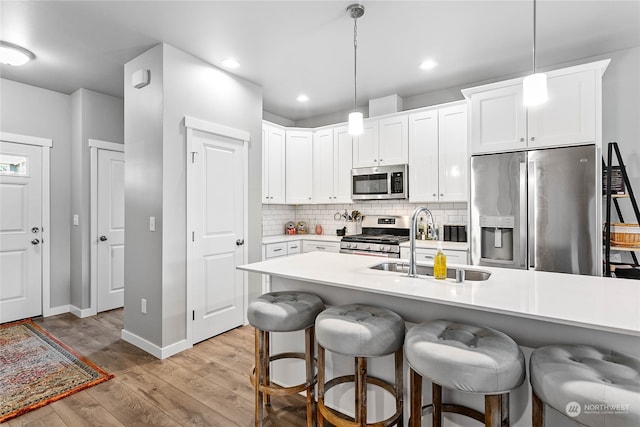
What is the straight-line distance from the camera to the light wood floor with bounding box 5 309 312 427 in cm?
199

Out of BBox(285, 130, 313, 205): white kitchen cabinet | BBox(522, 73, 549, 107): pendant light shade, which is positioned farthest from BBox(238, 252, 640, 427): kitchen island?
BBox(285, 130, 313, 205): white kitchen cabinet

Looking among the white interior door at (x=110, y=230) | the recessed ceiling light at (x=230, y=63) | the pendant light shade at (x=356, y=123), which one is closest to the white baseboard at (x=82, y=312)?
the white interior door at (x=110, y=230)

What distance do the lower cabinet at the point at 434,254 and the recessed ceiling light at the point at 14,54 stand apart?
4147mm

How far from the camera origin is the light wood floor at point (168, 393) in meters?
1.99

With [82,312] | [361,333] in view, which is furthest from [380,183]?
[82,312]

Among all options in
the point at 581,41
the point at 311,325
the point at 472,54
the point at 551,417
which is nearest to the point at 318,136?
the point at 472,54

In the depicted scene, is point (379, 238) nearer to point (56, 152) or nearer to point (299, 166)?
point (299, 166)

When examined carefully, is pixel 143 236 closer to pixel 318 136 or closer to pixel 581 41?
pixel 318 136

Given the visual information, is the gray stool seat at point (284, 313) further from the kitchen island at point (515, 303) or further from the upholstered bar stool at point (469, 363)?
the upholstered bar stool at point (469, 363)

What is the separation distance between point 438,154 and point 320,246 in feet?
6.27

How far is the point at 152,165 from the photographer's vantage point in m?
2.93

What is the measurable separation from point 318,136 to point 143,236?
2.75 m

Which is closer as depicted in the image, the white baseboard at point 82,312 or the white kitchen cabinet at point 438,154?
the white kitchen cabinet at point 438,154

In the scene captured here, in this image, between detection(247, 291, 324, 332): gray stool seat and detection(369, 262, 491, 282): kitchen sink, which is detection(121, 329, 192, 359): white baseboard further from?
detection(369, 262, 491, 282): kitchen sink
